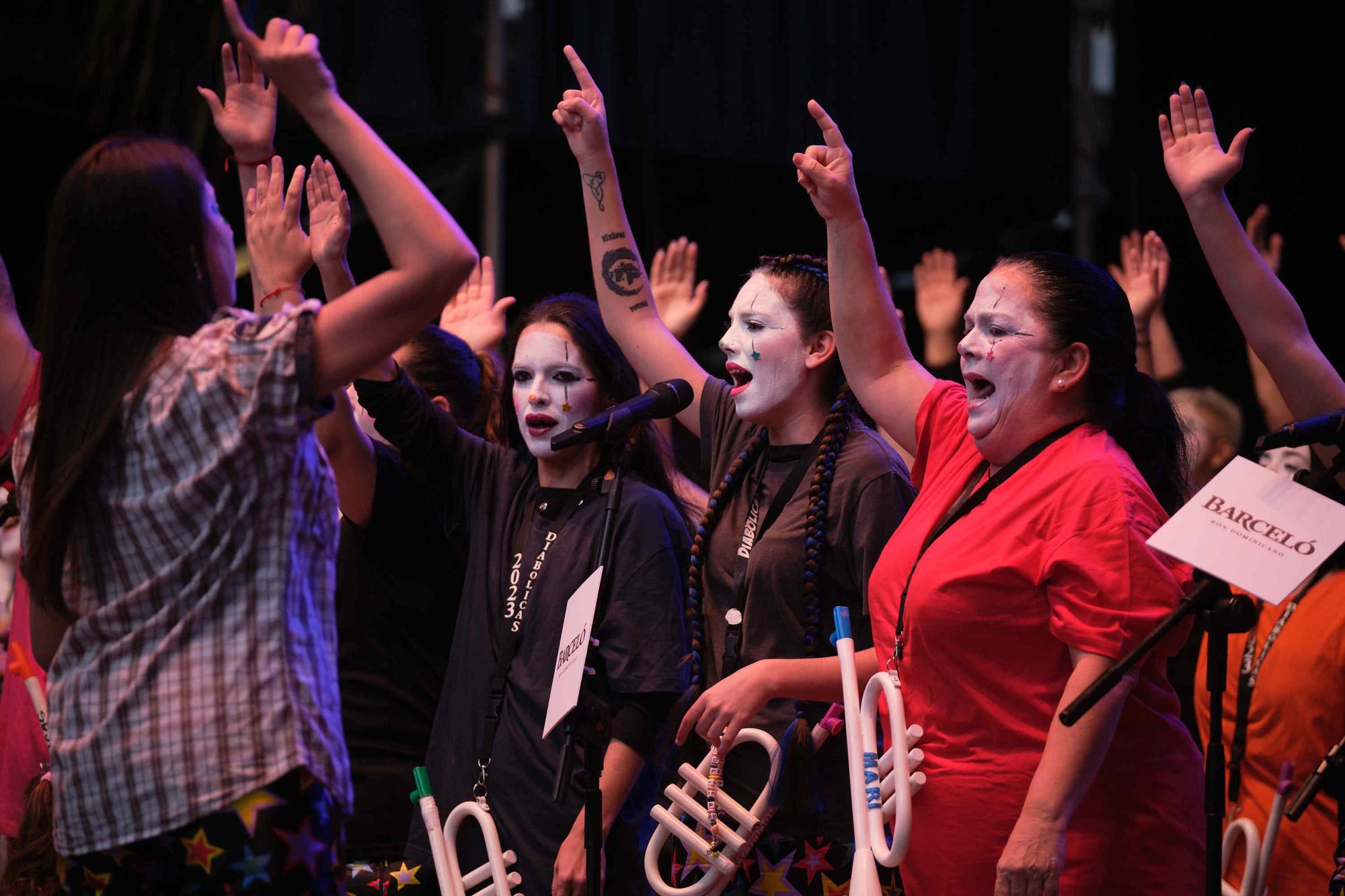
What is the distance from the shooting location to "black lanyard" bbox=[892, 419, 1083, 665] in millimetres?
2418

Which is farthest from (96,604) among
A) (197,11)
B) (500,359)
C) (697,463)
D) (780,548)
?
(197,11)

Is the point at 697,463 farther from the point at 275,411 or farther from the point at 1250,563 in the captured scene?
the point at 275,411

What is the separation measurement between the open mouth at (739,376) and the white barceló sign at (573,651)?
2.18 ft

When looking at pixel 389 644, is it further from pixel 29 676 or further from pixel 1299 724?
pixel 1299 724

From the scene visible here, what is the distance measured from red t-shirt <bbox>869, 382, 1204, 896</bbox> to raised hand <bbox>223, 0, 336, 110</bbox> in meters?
1.24

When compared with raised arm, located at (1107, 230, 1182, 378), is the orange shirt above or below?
below

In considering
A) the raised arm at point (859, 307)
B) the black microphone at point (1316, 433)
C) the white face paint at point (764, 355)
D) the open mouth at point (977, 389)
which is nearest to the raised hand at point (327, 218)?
the white face paint at point (764, 355)

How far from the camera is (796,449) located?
3.03 meters

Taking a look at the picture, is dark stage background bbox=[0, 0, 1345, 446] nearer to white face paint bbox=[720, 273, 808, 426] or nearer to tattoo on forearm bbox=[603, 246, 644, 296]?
tattoo on forearm bbox=[603, 246, 644, 296]

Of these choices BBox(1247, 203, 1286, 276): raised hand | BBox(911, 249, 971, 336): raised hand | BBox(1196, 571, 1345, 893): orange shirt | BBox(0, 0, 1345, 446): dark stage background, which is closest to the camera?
BBox(1196, 571, 1345, 893): orange shirt

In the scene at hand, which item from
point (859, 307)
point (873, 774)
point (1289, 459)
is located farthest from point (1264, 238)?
point (873, 774)

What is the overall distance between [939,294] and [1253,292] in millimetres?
2298

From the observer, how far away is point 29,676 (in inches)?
114

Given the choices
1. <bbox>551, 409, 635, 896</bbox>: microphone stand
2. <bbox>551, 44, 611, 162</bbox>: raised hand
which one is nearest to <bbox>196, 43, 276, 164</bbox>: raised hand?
<bbox>551, 409, 635, 896</bbox>: microphone stand
